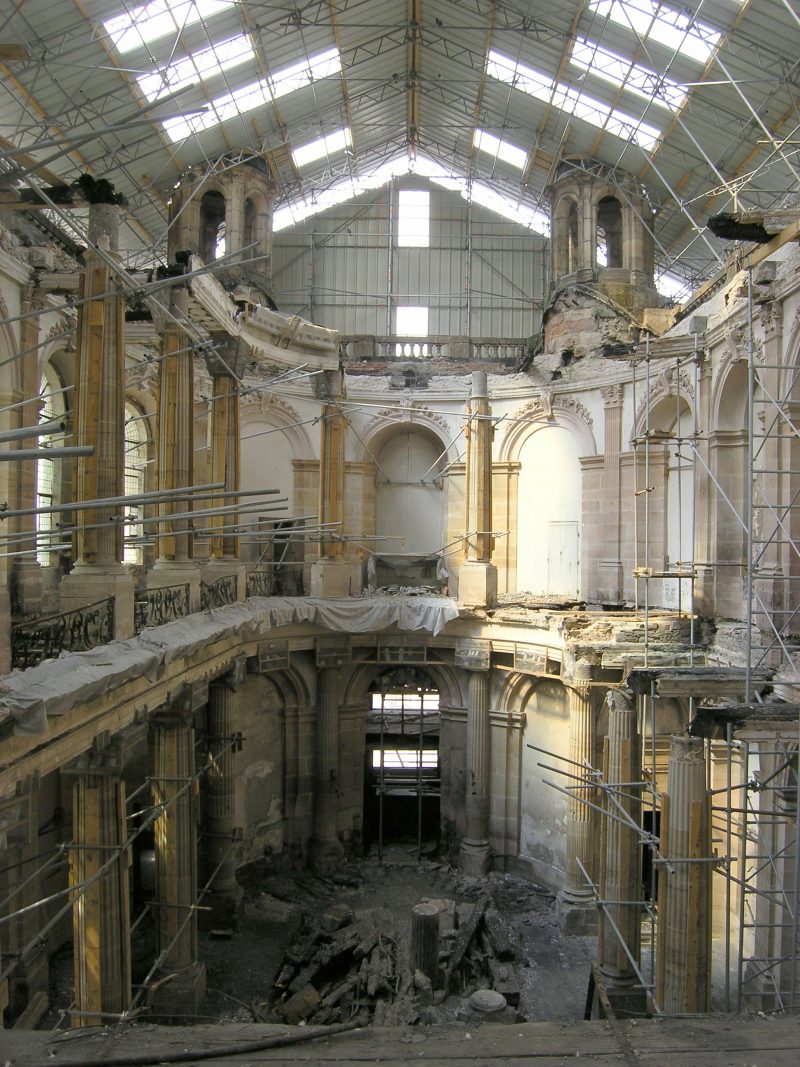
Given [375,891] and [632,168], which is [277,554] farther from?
[632,168]

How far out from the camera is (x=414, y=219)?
1096 inches

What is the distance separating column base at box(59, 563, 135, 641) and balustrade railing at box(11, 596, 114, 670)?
14cm

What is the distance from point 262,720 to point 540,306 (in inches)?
669

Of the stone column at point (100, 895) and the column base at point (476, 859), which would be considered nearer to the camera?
the stone column at point (100, 895)

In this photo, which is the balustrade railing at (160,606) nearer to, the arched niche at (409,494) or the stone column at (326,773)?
the stone column at (326,773)

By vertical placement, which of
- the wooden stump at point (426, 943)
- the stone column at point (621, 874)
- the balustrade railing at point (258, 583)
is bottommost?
the wooden stump at point (426, 943)

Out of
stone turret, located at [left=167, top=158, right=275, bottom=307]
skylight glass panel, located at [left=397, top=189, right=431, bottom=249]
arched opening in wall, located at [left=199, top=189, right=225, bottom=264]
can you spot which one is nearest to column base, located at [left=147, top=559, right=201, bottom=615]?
stone turret, located at [left=167, top=158, right=275, bottom=307]

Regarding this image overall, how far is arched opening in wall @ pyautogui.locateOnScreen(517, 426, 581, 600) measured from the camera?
830 inches

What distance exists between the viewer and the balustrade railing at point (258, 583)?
17844 millimetres

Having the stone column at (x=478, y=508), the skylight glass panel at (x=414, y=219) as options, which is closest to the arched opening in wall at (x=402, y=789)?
the stone column at (x=478, y=508)

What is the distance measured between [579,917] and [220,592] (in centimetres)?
915

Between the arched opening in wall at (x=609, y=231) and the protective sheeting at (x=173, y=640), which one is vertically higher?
the arched opening in wall at (x=609, y=231)

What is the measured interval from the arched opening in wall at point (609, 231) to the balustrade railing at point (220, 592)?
14.8 m

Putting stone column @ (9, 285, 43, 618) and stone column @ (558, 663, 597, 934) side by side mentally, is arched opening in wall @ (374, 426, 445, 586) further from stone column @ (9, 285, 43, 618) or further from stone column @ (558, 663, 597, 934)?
stone column @ (9, 285, 43, 618)
